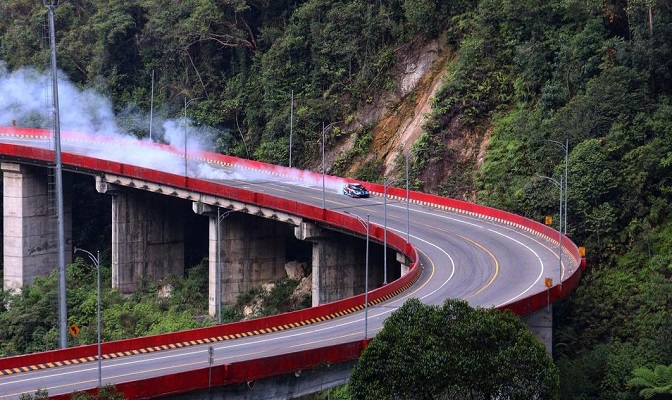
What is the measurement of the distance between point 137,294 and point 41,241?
1029 cm

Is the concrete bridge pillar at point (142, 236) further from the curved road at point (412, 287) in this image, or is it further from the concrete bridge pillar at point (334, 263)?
the concrete bridge pillar at point (334, 263)

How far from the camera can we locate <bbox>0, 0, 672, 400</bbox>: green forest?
70500 mm

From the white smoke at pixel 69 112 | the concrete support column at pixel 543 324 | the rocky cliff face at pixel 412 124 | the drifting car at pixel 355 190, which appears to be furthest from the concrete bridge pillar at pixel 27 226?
the concrete support column at pixel 543 324

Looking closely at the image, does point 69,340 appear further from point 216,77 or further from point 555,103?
point 216,77

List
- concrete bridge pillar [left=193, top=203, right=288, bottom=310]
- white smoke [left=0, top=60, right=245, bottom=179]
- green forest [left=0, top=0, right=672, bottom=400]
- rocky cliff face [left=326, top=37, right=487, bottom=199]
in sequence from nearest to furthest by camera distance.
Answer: green forest [left=0, top=0, right=672, bottom=400] → concrete bridge pillar [left=193, top=203, right=288, bottom=310] → rocky cliff face [left=326, top=37, right=487, bottom=199] → white smoke [left=0, top=60, right=245, bottom=179]

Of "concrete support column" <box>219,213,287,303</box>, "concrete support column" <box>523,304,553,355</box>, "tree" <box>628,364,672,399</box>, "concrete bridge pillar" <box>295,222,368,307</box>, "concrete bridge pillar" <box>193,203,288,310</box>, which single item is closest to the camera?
"tree" <box>628,364,672,399</box>

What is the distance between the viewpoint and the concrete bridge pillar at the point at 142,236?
3718 inches

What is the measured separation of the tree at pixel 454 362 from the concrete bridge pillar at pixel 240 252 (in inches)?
1618

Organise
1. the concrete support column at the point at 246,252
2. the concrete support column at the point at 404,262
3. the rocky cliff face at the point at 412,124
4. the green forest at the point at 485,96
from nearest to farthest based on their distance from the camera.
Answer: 1. the green forest at the point at 485,96
2. the concrete support column at the point at 404,262
3. the concrete support column at the point at 246,252
4. the rocky cliff face at the point at 412,124

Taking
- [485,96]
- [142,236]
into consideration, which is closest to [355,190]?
[485,96]

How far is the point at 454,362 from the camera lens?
Answer: 4653 cm

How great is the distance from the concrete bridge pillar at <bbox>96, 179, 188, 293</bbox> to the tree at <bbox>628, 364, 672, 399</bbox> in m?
44.5

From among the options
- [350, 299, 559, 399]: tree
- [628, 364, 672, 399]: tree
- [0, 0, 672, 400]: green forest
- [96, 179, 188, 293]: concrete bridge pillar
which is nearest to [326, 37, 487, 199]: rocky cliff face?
[0, 0, 672, 400]: green forest

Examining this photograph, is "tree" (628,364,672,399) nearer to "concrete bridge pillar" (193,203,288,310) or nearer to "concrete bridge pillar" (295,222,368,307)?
"concrete bridge pillar" (295,222,368,307)
